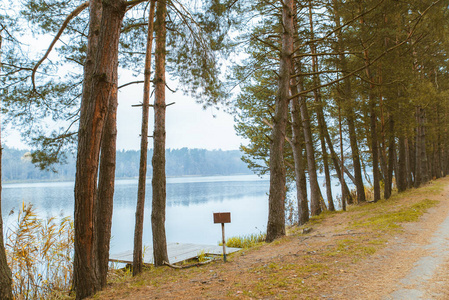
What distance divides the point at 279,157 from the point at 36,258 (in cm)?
519

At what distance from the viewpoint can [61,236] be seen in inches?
251

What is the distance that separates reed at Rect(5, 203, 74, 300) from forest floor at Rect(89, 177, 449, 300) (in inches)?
35.7

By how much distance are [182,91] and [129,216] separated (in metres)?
15.9

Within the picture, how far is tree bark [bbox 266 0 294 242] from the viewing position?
7.18 meters

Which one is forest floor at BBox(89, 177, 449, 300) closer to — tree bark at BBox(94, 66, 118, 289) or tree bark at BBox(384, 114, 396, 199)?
tree bark at BBox(94, 66, 118, 289)

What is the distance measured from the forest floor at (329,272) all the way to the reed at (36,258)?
0.91m

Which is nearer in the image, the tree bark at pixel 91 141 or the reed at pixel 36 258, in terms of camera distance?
the tree bark at pixel 91 141

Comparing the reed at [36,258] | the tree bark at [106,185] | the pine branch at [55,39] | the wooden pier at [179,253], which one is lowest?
the wooden pier at [179,253]

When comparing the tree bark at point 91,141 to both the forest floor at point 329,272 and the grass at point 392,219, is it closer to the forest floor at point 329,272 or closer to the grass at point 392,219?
the forest floor at point 329,272

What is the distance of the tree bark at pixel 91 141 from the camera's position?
13.0 feet

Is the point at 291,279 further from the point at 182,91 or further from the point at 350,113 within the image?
the point at 350,113

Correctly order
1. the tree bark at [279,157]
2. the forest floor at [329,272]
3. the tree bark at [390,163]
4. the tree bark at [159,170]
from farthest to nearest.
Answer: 1. the tree bark at [390,163]
2. the tree bark at [279,157]
3. the tree bark at [159,170]
4. the forest floor at [329,272]

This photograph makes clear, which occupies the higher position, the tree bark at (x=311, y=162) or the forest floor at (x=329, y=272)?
the tree bark at (x=311, y=162)

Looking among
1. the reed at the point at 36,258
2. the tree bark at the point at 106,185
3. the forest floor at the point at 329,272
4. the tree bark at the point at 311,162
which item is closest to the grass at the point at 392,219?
the forest floor at the point at 329,272
